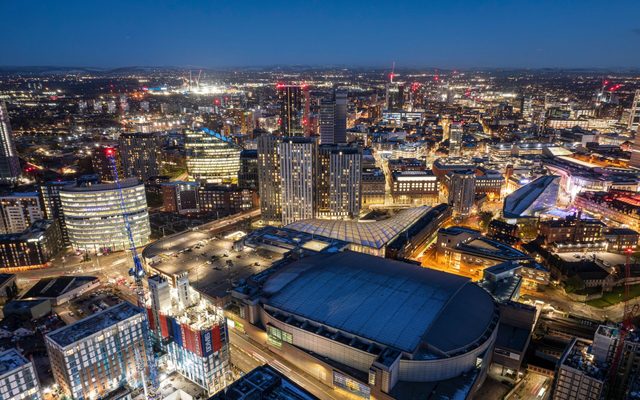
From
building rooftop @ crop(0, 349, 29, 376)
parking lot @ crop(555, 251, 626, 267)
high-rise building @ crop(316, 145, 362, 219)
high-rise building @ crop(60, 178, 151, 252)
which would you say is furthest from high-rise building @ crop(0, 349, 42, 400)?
parking lot @ crop(555, 251, 626, 267)

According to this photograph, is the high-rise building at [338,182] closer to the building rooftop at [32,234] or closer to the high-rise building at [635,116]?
the building rooftop at [32,234]

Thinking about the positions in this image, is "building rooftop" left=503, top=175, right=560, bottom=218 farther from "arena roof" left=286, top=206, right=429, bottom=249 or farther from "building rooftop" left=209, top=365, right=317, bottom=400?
"building rooftop" left=209, top=365, right=317, bottom=400

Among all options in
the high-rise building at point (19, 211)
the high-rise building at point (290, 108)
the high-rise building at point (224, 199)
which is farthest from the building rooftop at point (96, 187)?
the high-rise building at point (290, 108)

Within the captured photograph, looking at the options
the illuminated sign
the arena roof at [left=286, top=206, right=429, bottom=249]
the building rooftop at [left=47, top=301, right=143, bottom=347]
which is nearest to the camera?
the building rooftop at [left=47, top=301, right=143, bottom=347]

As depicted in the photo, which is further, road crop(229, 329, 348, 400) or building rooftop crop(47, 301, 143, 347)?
road crop(229, 329, 348, 400)

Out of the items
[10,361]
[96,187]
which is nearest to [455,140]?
[96,187]

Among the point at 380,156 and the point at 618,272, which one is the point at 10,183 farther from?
the point at 618,272

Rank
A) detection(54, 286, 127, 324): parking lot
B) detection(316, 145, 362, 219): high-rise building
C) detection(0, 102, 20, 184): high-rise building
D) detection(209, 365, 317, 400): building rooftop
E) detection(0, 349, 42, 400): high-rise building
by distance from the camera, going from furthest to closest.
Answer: detection(0, 102, 20, 184): high-rise building → detection(316, 145, 362, 219): high-rise building → detection(54, 286, 127, 324): parking lot → detection(0, 349, 42, 400): high-rise building → detection(209, 365, 317, 400): building rooftop

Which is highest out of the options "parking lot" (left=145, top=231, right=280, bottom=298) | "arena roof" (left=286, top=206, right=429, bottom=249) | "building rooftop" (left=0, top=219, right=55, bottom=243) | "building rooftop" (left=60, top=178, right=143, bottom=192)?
"building rooftop" (left=60, top=178, right=143, bottom=192)
